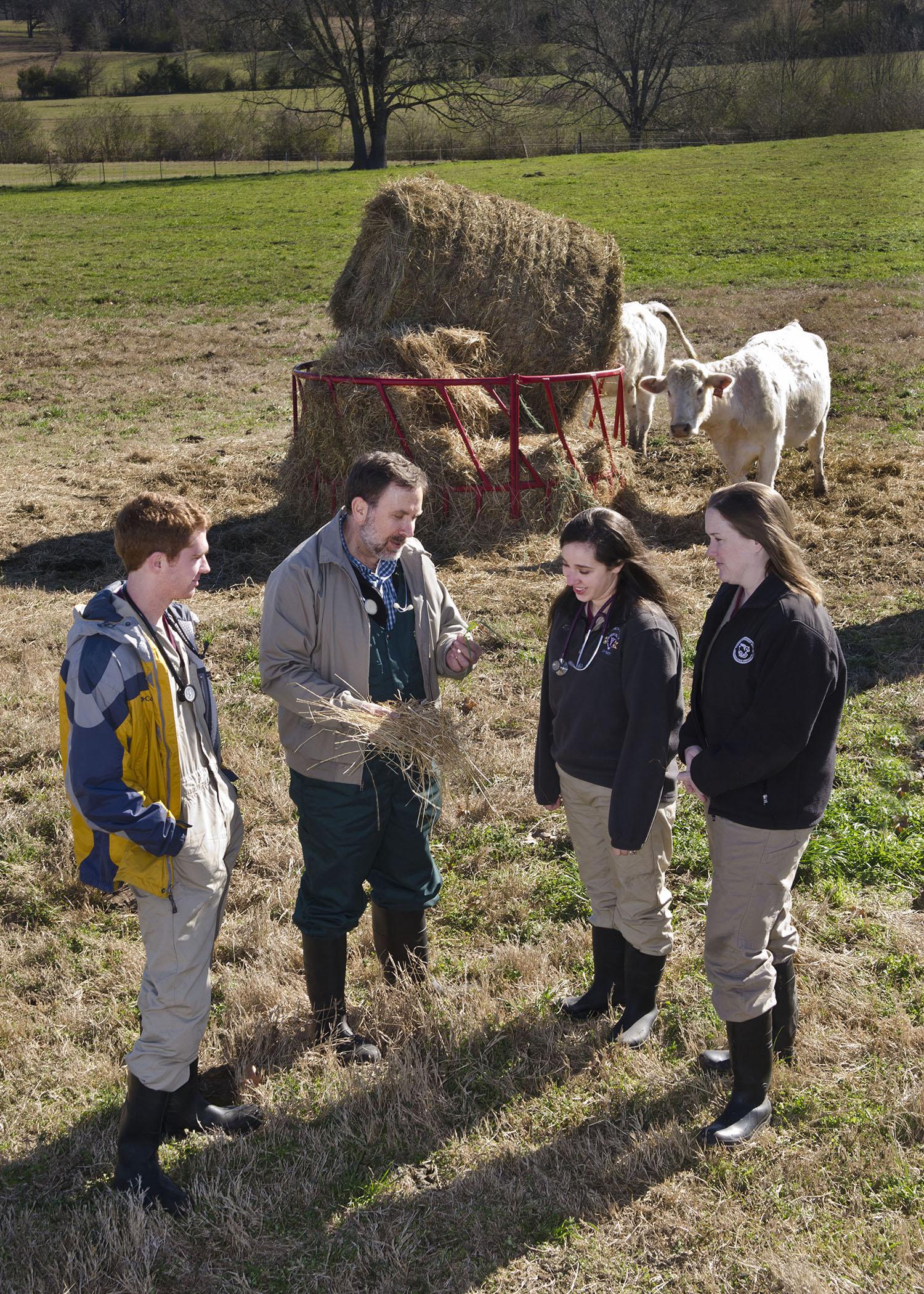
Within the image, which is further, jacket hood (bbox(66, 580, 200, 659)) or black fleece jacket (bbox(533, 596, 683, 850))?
black fleece jacket (bbox(533, 596, 683, 850))

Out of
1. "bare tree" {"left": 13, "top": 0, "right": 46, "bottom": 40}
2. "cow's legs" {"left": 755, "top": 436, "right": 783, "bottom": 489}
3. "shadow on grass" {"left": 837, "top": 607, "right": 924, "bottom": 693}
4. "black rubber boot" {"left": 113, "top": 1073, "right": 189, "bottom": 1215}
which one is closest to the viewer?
"black rubber boot" {"left": 113, "top": 1073, "right": 189, "bottom": 1215}

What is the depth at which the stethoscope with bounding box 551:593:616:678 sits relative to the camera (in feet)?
11.9

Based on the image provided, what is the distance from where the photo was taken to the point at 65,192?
3628 centimetres

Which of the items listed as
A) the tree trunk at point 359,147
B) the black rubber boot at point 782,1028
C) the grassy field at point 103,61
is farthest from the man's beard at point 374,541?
the grassy field at point 103,61

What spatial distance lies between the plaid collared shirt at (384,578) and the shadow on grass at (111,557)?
5233mm

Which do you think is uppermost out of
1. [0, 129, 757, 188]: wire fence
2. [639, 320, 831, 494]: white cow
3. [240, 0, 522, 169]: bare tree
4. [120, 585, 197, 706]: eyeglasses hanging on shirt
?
[240, 0, 522, 169]: bare tree

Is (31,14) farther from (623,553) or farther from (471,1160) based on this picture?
(471,1160)

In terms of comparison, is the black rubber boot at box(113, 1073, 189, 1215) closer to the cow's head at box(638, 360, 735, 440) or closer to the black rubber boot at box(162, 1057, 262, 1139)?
the black rubber boot at box(162, 1057, 262, 1139)

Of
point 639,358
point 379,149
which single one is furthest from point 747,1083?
point 379,149

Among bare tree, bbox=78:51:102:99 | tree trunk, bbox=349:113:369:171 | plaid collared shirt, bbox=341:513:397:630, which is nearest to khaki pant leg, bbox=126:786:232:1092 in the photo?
plaid collared shirt, bbox=341:513:397:630

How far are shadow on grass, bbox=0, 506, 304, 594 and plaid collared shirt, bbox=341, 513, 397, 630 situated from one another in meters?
5.23

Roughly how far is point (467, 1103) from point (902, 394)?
40.8 ft

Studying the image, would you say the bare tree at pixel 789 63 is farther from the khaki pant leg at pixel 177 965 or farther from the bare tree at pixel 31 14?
the bare tree at pixel 31 14

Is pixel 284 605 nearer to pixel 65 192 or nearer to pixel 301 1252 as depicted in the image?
pixel 301 1252
